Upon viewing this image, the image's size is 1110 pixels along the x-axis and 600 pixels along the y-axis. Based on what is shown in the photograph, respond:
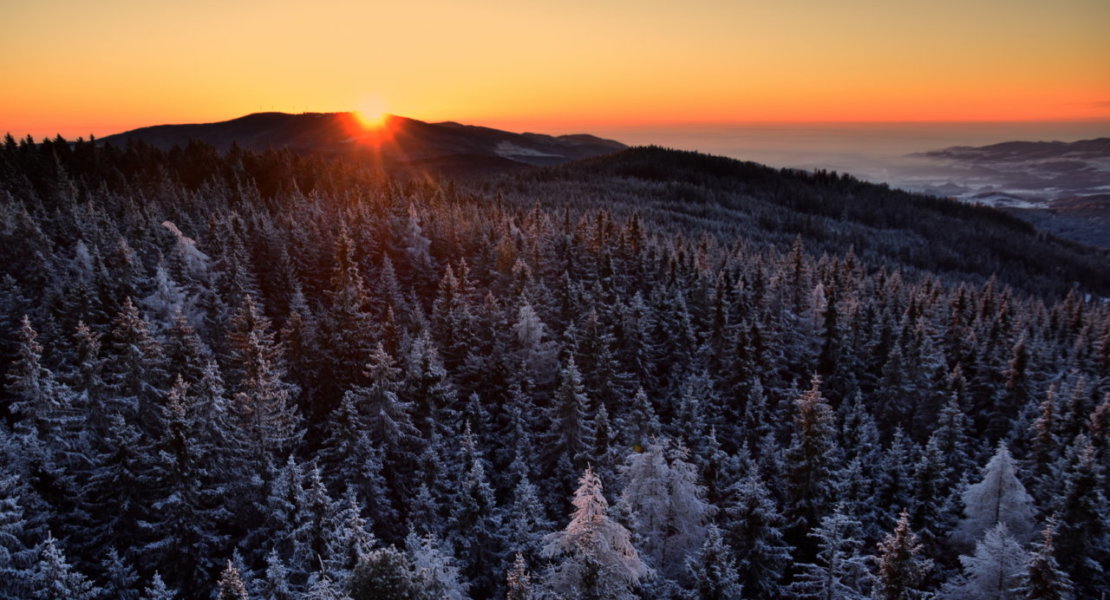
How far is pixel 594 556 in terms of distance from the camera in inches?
632

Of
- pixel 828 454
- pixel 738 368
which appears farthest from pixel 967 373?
pixel 828 454

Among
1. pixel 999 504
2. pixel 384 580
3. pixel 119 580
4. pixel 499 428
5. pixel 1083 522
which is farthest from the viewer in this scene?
pixel 499 428

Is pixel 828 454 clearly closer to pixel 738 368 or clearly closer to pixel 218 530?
pixel 738 368

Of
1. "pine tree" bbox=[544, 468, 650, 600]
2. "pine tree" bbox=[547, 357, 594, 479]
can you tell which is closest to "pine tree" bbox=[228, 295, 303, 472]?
"pine tree" bbox=[547, 357, 594, 479]

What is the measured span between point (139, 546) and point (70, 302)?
68.3 feet

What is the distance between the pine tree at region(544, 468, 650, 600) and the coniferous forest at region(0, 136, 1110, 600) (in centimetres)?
8

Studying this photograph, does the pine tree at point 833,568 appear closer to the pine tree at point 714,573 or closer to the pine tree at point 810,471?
the pine tree at point 714,573

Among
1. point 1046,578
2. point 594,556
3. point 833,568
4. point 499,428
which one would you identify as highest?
point 594,556

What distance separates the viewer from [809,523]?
32.4 metres

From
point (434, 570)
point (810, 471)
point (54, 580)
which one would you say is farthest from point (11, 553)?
point (810, 471)

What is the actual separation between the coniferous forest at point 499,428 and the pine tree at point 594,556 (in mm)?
77

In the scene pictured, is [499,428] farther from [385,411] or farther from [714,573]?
[714,573]

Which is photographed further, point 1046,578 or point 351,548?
point 1046,578

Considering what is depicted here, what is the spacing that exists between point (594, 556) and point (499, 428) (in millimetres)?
29285
